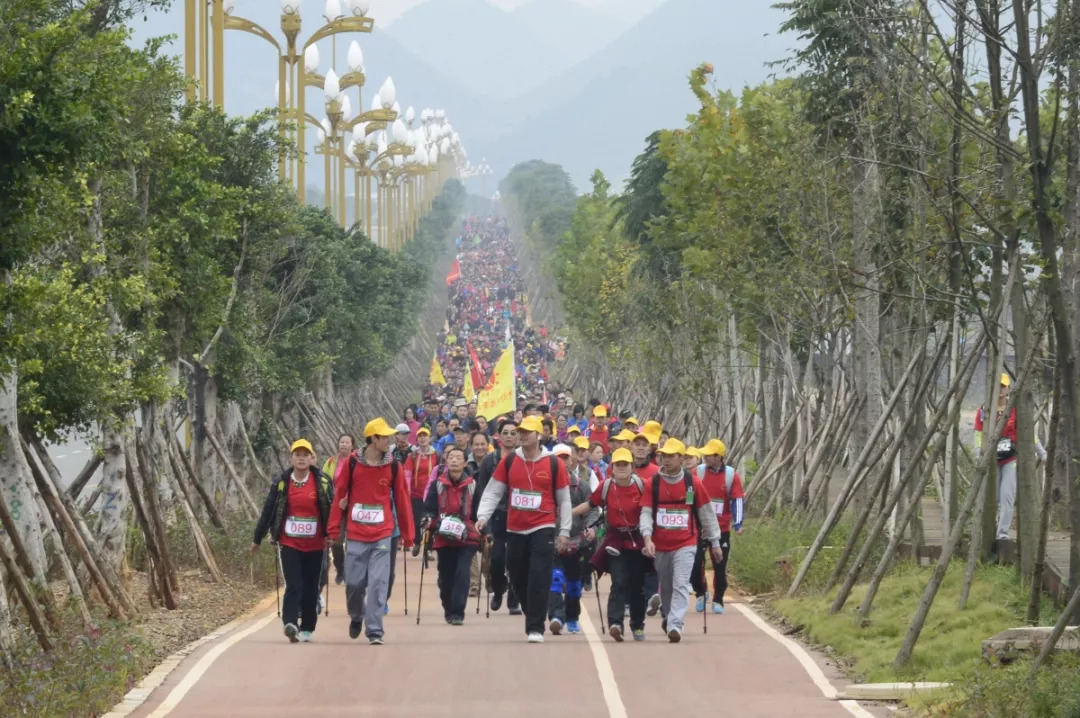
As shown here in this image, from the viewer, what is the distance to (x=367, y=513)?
15.4m

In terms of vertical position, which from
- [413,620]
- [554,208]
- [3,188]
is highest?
[554,208]

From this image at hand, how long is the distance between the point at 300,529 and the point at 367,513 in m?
0.69

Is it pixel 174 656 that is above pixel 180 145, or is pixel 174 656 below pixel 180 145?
below

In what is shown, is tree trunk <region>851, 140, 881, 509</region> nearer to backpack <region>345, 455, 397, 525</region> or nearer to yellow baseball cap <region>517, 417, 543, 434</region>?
yellow baseball cap <region>517, 417, 543, 434</region>

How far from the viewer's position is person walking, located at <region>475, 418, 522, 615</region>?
16.9 meters

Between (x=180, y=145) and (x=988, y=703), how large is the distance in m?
12.1

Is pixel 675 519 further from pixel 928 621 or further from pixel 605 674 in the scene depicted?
pixel 605 674

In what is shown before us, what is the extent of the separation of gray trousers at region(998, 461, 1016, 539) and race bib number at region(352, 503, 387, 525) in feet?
19.8

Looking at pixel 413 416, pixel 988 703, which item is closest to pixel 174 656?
pixel 988 703

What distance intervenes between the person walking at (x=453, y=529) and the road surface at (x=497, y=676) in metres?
0.34

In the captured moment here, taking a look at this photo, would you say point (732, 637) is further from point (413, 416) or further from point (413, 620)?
point (413, 416)

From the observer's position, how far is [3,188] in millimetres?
12273

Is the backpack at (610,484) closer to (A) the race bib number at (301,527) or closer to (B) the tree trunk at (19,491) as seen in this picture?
(A) the race bib number at (301,527)

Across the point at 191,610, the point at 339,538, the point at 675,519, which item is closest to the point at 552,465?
the point at 675,519
